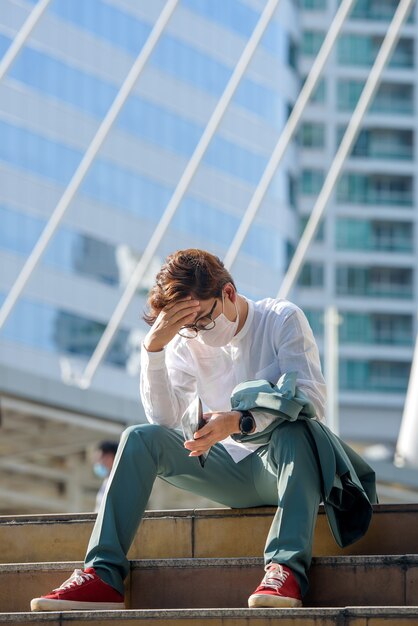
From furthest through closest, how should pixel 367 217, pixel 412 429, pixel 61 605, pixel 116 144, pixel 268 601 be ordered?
pixel 367 217 < pixel 116 144 < pixel 412 429 < pixel 61 605 < pixel 268 601

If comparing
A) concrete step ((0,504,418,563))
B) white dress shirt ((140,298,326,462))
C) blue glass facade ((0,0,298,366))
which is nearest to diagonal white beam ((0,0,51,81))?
concrete step ((0,504,418,563))

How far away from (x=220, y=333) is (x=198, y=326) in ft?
0.36

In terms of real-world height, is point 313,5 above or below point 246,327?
above

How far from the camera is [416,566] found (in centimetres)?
395

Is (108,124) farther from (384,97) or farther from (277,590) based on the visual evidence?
(384,97)

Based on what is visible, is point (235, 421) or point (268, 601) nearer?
point (268, 601)

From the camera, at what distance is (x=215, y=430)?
4.05 metres

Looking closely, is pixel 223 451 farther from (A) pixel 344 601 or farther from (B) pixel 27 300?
(B) pixel 27 300

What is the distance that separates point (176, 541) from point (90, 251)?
123ft

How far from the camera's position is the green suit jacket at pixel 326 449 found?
4031 millimetres

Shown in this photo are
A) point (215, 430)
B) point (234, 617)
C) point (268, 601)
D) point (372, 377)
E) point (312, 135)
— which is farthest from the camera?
point (312, 135)

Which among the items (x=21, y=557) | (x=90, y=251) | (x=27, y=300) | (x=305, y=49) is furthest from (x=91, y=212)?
(x=21, y=557)

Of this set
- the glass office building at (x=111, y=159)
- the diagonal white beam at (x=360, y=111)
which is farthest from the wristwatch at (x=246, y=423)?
the glass office building at (x=111, y=159)

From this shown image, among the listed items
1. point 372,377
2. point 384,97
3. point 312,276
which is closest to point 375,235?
point 312,276
